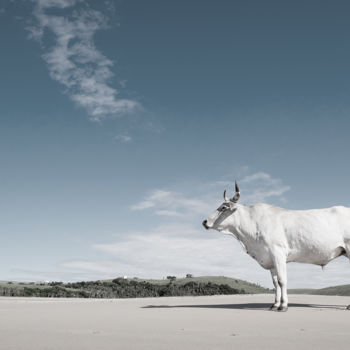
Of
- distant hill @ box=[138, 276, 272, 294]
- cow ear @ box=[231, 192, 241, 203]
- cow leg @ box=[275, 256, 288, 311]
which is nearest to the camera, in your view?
cow leg @ box=[275, 256, 288, 311]

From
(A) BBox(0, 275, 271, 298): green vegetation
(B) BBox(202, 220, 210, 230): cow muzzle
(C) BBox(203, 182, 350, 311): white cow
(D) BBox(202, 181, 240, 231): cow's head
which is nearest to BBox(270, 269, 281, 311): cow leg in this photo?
(C) BBox(203, 182, 350, 311): white cow

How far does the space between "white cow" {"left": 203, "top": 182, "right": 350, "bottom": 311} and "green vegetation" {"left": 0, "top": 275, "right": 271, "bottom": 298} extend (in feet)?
37.0

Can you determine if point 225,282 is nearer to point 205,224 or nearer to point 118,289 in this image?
point 118,289

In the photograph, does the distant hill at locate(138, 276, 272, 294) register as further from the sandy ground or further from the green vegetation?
the sandy ground

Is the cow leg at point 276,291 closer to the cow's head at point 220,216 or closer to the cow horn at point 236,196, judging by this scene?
the cow's head at point 220,216

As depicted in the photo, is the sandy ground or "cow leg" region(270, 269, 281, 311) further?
"cow leg" region(270, 269, 281, 311)

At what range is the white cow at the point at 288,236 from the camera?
43.4 ft

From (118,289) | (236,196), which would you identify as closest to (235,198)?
(236,196)

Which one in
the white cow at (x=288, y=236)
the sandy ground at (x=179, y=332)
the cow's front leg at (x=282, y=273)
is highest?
the white cow at (x=288, y=236)

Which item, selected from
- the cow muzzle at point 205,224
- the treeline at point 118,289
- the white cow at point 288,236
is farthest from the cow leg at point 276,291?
the treeline at point 118,289

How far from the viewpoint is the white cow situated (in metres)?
13.2

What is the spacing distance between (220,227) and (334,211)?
12.2ft

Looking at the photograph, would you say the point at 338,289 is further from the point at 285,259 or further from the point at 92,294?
the point at 92,294

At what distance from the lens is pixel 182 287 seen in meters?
27.3
